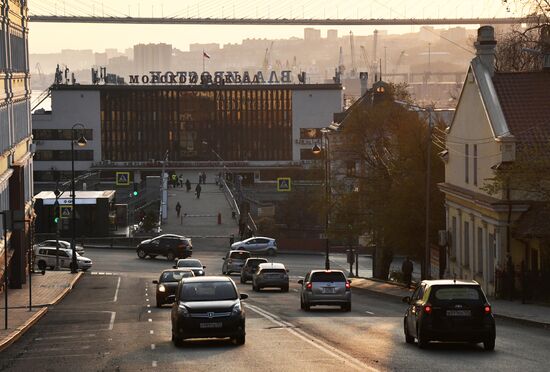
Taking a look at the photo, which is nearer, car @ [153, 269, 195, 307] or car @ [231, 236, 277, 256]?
car @ [153, 269, 195, 307]

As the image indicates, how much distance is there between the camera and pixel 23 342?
35.8 metres

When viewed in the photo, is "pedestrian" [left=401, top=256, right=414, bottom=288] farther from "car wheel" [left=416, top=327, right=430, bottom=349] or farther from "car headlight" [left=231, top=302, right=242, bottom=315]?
"car wheel" [left=416, top=327, right=430, bottom=349]

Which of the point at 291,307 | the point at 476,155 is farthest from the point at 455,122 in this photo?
the point at 291,307

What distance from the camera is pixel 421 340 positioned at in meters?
29.1

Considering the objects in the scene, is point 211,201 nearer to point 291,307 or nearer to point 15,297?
point 15,297

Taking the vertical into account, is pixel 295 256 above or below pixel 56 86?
below

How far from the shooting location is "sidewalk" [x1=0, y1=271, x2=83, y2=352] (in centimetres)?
3869

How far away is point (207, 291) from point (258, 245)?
63.7 metres

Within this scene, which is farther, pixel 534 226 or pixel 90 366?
pixel 534 226

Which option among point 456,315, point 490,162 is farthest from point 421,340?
point 490,162

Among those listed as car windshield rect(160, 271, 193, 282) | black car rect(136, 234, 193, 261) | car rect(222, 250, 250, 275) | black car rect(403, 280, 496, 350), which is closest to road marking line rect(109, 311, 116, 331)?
car windshield rect(160, 271, 193, 282)

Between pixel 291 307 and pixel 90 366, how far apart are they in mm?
20967

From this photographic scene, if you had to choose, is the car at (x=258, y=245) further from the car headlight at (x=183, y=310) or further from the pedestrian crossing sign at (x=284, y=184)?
the car headlight at (x=183, y=310)

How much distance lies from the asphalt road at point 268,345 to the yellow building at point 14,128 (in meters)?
9.75
